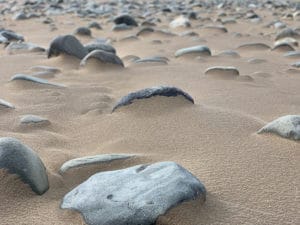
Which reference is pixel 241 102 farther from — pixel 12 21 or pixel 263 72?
pixel 12 21

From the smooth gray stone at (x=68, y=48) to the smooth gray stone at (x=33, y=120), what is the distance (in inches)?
51.7

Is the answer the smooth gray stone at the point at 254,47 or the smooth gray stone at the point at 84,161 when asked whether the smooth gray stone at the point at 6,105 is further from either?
the smooth gray stone at the point at 254,47

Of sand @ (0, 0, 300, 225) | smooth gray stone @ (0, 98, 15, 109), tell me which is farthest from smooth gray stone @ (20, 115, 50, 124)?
smooth gray stone @ (0, 98, 15, 109)

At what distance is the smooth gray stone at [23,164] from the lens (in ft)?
3.95

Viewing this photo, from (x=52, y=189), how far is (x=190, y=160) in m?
0.40

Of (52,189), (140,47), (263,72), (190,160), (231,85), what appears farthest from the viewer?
(140,47)

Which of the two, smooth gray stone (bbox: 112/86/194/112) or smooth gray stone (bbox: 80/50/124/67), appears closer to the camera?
smooth gray stone (bbox: 112/86/194/112)

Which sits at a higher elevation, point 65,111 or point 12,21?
point 65,111

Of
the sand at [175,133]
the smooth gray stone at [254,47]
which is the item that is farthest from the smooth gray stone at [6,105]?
the smooth gray stone at [254,47]

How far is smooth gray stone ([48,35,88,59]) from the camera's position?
3.06 meters

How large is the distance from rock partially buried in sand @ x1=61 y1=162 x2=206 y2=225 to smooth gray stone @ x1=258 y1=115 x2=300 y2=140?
1.57ft

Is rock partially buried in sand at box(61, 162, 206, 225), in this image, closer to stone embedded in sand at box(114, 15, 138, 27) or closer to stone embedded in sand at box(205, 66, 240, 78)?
stone embedded in sand at box(205, 66, 240, 78)

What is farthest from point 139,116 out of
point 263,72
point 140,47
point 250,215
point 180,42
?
point 180,42

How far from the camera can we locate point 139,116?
5.81ft
